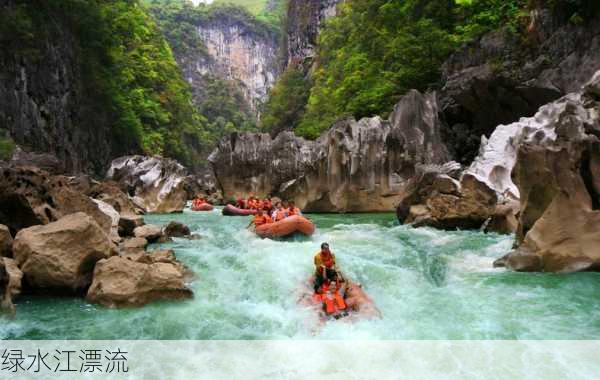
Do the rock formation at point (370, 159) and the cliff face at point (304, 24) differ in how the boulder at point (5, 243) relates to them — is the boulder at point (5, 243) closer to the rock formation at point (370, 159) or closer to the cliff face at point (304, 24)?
the rock formation at point (370, 159)

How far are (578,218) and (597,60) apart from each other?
27.4ft

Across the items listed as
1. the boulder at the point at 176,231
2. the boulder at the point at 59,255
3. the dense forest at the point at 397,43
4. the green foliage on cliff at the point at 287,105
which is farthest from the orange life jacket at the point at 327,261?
the green foliage on cliff at the point at 287,105

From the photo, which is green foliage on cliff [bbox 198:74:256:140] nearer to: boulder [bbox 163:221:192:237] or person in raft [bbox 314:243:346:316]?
boulder [bbox 163:221:192:237]

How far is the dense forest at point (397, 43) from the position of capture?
20.7 metres

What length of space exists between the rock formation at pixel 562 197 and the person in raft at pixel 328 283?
9.68ft

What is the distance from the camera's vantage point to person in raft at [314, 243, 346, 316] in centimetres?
676

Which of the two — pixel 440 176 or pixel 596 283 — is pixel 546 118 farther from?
pixel 596 283

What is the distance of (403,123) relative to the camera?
2056cm

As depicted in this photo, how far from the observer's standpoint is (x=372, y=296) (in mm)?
7645

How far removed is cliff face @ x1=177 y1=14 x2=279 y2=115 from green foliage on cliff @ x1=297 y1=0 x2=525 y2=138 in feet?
202

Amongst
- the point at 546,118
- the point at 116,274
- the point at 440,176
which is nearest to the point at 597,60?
the point at 546,118

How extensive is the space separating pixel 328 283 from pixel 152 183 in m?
16.8

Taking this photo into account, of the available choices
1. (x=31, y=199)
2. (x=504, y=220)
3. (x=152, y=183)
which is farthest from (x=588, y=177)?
(x=152, y=183)

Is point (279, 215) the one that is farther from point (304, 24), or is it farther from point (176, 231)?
point (304, 24)
